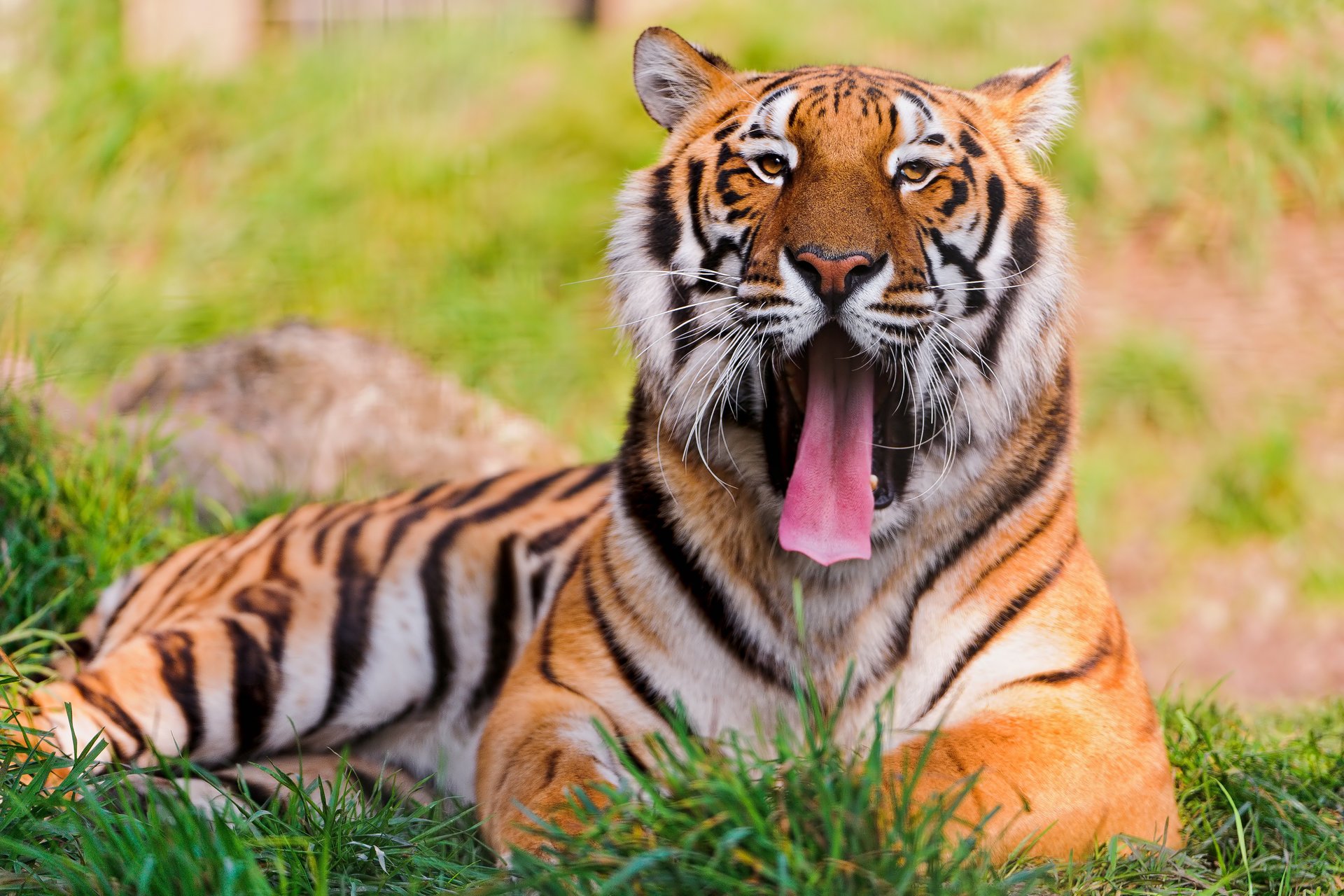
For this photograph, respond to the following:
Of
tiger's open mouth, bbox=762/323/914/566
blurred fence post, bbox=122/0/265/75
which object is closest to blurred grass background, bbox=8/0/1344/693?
blurred fence post, bbox=122/0/265/75

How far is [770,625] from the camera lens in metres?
2.10

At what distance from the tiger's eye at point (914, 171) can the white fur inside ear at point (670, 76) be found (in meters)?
0.45

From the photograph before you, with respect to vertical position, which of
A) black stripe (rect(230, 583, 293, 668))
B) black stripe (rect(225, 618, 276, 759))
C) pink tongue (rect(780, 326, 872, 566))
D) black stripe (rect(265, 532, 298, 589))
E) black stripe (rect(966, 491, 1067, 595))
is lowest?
black stripe (rect(225, 618, 276, 759))

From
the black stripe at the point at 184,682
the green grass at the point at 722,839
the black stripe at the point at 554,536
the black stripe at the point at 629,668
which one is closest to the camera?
the green grass at the point at 722,839

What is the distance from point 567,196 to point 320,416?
8.11ft

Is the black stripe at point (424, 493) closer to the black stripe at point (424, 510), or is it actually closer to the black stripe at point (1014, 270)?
the black stripe at point (424, 510)

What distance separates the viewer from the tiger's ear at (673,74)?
2.27 m

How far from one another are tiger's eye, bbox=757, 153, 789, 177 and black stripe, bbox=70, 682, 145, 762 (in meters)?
1.49

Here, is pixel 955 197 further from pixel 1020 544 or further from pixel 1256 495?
pixel 1256 495

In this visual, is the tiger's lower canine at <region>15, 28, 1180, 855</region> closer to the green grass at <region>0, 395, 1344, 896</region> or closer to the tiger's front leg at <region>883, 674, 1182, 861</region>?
the tiger's front leg at <region>883, 674, 1182, 861</region>

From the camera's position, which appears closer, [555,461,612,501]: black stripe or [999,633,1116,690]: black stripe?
[999,633,1116,690]: black stripe

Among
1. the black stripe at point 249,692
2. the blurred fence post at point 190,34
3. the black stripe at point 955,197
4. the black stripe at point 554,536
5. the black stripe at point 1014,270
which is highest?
the blurred fence post at point 190,34

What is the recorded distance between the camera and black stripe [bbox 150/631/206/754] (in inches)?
97.0

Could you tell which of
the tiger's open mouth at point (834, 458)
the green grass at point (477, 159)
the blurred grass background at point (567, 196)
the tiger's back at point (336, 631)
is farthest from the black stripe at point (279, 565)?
the green grass at point (477, 159)
